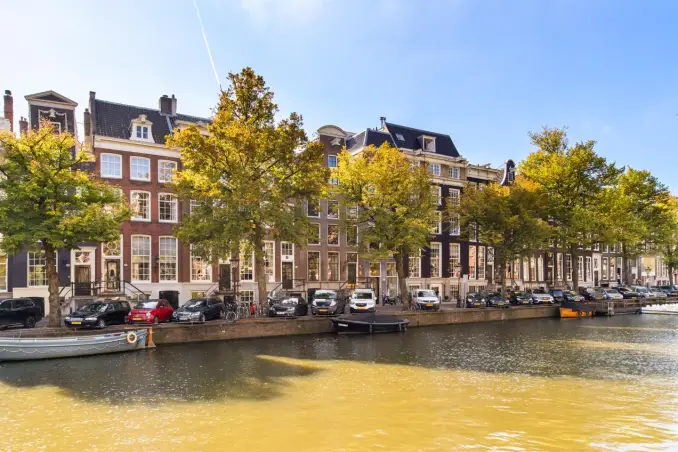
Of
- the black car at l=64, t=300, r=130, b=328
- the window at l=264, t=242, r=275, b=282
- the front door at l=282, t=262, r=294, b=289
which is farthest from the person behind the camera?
the front door at l=282, t=262, r=294, b=289

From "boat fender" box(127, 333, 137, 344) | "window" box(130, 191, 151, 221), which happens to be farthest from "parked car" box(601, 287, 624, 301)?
"boat fender" box(127, 333, 137, 344)

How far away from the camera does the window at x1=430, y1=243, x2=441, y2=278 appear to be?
52.4 meters

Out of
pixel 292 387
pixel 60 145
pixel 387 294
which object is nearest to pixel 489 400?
pixel 292 387

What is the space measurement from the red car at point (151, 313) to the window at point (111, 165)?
13.3m

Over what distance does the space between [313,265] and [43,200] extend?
2528 cm

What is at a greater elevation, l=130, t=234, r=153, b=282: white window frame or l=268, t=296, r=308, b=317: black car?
l=130, t=234, r=153, b=282: white window frame

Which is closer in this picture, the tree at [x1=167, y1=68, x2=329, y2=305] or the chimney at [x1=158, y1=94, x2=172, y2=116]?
the tree at [x1=167, y1=68, x2=329, y2=305]

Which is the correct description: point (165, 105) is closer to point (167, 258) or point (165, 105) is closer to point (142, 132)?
point (142, 132)

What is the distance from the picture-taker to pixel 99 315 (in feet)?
85.1

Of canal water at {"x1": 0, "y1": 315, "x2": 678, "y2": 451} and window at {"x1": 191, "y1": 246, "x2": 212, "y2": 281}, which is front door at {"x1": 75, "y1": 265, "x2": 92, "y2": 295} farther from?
canal water at {"x1": 0, "y1": 315, "x2": 678, "y2": 451}

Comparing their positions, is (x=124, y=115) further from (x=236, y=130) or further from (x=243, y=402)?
(x=243, y=402)

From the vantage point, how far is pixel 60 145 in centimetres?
2405

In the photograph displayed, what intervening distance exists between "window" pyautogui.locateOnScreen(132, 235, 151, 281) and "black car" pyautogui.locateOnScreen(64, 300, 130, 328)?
8956mm

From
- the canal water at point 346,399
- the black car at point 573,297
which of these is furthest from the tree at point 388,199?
the black car at point 573,297
